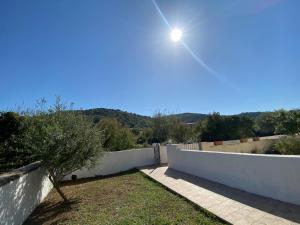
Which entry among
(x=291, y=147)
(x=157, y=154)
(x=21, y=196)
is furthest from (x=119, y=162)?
(x=291, y=147)

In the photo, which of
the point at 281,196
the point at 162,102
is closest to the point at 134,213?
the point at 281,196

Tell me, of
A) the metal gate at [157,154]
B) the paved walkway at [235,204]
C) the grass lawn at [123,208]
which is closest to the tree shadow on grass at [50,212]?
the grass lawn at [123,208]

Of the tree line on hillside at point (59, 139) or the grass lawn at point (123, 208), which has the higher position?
the tree line on hillside at point (59, 139)

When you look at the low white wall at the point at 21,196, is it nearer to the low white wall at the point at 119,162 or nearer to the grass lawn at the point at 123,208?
the grass lawn at the point at 123,208

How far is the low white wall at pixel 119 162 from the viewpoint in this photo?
13516mm

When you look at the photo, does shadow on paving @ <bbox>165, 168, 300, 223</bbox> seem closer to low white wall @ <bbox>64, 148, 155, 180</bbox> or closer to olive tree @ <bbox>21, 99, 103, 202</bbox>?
olive tree @ <bbox>21, 99, 103, 202</bbox>

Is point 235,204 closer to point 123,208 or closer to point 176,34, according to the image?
point 123,208

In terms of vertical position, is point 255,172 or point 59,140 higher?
point 59,140

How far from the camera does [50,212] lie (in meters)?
7.64

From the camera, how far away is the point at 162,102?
30656 mm

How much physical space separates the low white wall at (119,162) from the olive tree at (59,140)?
14.4 feet

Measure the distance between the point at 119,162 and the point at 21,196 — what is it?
754cm

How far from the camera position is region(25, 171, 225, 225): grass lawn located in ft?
19.2

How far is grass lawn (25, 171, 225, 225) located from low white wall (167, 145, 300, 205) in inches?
69.9
